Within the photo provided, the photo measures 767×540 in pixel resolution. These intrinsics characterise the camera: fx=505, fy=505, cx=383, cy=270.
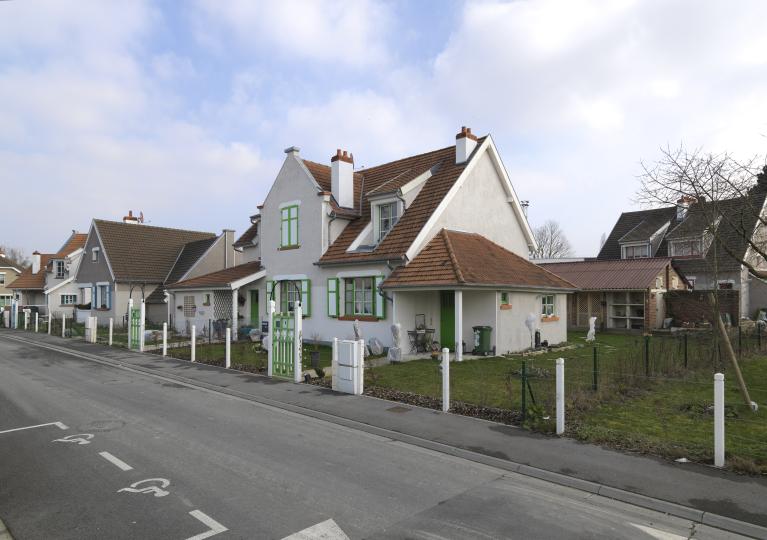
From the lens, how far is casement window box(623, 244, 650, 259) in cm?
3934

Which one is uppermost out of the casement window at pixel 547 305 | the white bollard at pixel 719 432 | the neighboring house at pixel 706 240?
the neighboring house at pixel 706 240

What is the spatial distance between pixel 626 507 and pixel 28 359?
68.8 ft

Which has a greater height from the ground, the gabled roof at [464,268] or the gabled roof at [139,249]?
the gabled roof at [139,249]

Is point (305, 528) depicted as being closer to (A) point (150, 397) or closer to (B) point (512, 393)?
(B) point (512, 393)

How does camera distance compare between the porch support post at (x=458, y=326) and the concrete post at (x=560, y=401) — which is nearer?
the concrete post at (x=560, y=401)

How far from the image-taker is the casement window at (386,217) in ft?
66.8

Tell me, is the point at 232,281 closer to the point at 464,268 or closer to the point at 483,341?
the point at 464,268

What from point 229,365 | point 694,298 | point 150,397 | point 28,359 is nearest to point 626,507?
point 150,397

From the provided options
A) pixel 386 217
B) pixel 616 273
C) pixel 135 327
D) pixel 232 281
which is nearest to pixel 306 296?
pixel 232 281

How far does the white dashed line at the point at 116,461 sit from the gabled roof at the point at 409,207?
39.2ft

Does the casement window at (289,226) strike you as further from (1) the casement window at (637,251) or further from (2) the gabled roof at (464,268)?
(1) the casement window at (637,251)

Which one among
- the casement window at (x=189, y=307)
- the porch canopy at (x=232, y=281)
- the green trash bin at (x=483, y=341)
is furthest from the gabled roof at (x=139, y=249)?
the green trash bin at (x=483, y=341)

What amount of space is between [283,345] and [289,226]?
32.7 ft

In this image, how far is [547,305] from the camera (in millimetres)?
21219
